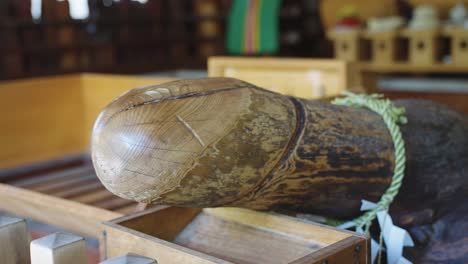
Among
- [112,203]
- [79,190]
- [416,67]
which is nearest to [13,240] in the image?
[112,203]

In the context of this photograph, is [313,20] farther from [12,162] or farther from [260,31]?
[12,162]

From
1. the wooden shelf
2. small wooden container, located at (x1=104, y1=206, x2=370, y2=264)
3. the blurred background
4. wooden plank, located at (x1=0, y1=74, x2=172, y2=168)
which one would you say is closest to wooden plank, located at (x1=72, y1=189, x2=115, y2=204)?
wooden plank, located at (x1=0, y1=74, x2=172, y2=168)

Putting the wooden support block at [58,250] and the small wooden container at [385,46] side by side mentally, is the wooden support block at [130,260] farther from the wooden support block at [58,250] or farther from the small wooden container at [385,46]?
the small wooden container at [385,46]

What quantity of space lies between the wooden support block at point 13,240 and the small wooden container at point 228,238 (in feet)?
0.34

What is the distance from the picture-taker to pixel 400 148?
0.96 metres

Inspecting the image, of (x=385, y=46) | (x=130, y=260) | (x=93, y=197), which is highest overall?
(x=130, y=260)

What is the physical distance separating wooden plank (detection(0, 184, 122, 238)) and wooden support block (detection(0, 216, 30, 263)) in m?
0.29

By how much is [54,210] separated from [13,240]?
16.0 inches

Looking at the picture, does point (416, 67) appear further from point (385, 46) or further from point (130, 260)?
point (130, 260)

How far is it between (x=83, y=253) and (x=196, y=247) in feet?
0.65

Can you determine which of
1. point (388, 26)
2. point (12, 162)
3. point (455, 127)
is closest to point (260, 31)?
point (388, 26)

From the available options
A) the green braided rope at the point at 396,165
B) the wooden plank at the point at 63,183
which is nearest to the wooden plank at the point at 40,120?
the wooden plank at the point at 63,183

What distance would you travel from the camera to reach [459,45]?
328 cm

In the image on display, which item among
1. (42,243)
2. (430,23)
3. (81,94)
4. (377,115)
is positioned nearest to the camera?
(42,243)
